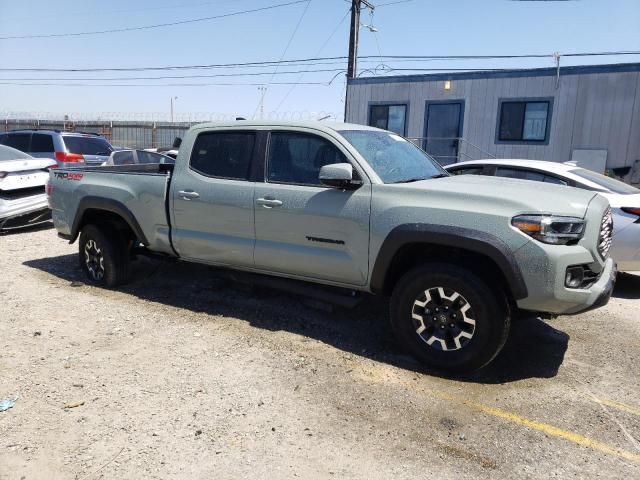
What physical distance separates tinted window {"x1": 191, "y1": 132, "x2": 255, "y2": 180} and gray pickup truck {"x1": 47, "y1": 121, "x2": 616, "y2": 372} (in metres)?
0.01

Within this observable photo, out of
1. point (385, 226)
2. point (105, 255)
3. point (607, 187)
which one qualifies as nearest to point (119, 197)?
point (105, 255)

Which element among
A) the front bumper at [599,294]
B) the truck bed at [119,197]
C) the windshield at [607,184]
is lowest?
the front bumper at [599,294]

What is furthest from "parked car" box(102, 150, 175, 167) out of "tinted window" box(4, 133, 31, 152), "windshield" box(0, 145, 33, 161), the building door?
the building door

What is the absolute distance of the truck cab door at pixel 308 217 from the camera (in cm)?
421

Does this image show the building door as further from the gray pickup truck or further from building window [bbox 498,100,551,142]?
the gray pickup truck

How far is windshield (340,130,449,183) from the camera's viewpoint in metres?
4.43

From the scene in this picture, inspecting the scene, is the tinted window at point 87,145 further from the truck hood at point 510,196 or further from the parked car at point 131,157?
the truck hood at point 510,196

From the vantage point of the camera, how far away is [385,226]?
404 centimetres

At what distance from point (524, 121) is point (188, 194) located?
43.0 ft

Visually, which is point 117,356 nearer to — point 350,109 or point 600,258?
point 600,258

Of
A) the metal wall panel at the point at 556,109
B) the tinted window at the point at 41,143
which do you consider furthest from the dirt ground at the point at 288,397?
the metal wall panel at the point at 556,109

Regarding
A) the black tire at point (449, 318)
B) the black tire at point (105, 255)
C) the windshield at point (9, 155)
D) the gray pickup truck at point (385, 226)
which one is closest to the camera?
the gray pickup truck at point (385, 226)

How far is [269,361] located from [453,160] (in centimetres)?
1363

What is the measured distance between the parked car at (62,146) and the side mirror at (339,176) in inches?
380
